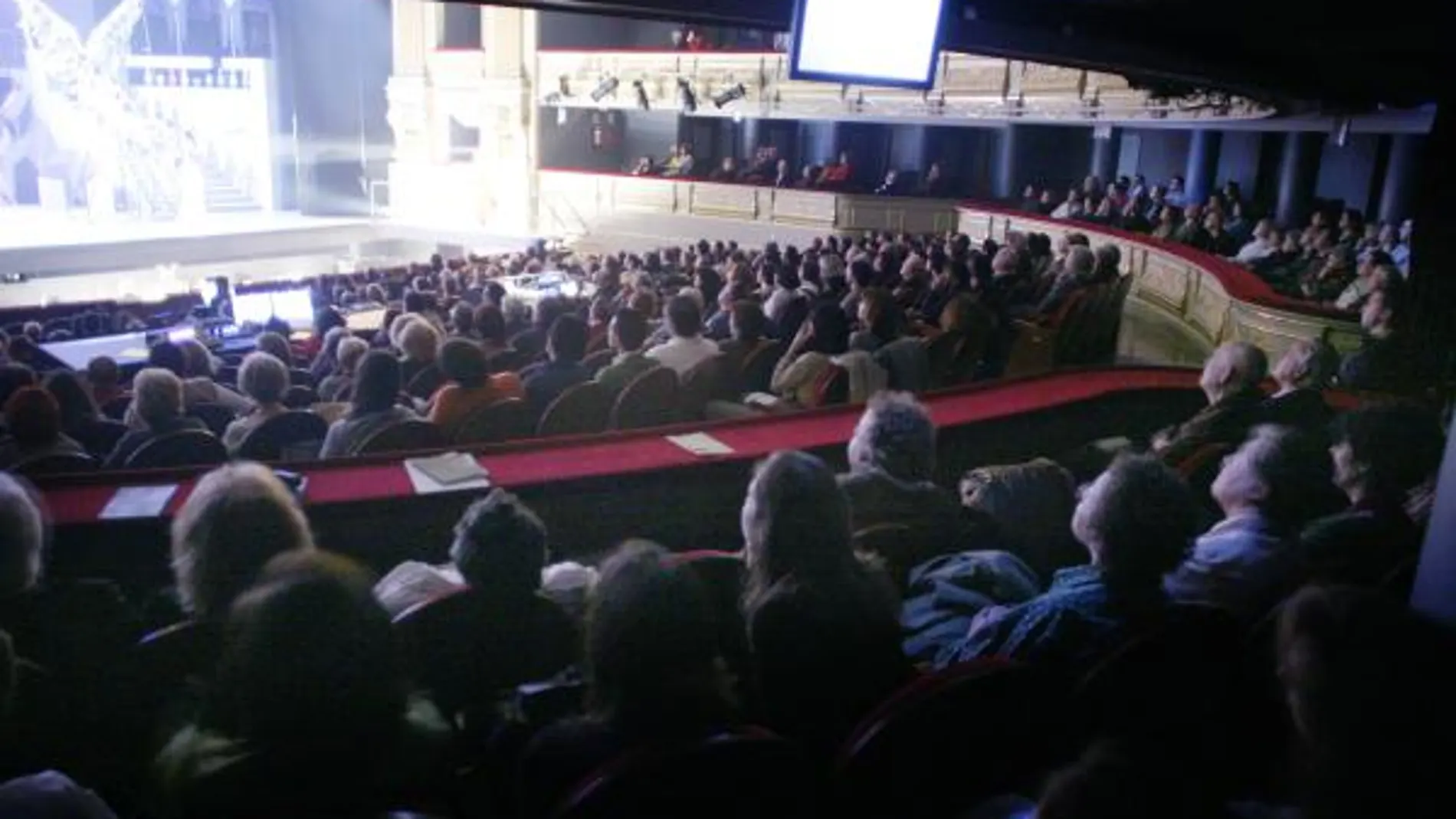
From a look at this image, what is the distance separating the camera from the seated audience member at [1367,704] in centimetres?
173

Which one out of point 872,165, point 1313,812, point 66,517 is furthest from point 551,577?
point 872,165

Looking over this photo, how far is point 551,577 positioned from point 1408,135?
45.1 ft

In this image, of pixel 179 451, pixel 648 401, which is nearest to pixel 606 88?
pixel 648 401

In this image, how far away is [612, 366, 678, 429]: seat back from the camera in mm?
4680

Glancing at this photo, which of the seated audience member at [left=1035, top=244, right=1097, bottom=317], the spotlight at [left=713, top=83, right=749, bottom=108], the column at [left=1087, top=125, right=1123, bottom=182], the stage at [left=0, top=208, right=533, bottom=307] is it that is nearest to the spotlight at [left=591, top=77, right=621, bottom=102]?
the spotlight at [left=713, top=83, right=749, bottom=108]

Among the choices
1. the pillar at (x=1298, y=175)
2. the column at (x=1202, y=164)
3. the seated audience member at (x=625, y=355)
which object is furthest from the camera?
the column at (x=1202, y=164)

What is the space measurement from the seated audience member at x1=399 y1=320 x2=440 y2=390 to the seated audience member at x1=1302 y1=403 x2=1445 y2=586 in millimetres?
4036

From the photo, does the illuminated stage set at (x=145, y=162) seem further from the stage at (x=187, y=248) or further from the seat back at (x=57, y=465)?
the seat back at (x=57, y=465)

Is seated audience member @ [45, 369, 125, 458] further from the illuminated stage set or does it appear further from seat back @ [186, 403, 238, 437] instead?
the illuminated stage set

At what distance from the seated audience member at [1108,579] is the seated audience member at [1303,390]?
152 centimetres

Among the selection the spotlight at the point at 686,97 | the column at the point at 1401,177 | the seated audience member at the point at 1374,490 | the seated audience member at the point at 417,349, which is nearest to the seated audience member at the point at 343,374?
the seated audience member at the point at 417,349

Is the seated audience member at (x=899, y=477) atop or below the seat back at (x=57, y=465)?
atop

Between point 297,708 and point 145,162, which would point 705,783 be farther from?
point 145,162

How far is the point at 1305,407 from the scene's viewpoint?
14.1 ft
